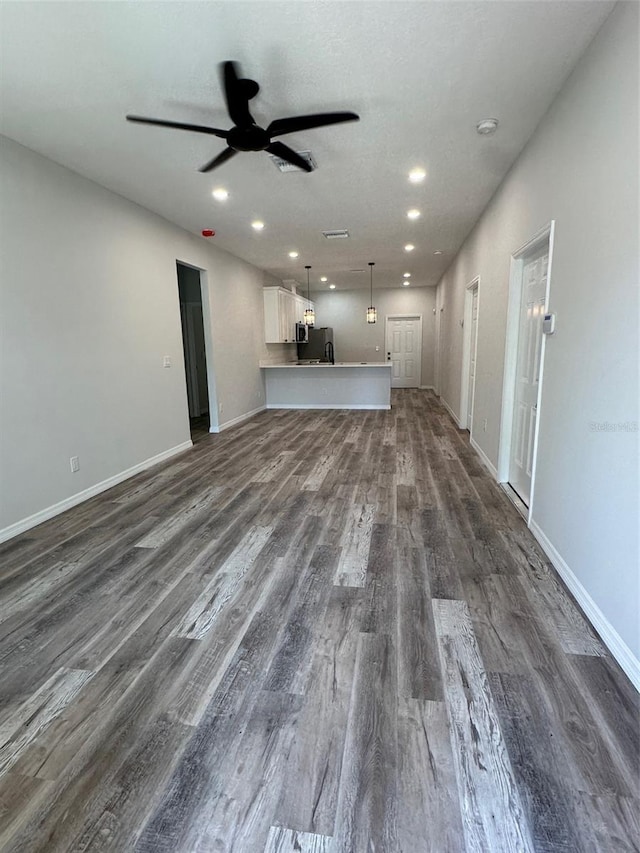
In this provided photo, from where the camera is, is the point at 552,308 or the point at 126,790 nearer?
the point at 126,790

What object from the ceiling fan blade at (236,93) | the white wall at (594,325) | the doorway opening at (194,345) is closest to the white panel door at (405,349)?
the doorway opening at (194,345)

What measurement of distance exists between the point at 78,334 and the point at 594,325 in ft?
12.0

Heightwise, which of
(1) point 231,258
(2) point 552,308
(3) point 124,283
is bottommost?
(2) point 552,308

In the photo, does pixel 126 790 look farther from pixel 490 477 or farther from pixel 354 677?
pixel 490 477

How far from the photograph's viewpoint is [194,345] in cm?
742

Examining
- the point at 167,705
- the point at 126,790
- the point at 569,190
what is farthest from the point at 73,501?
the point at 569,190

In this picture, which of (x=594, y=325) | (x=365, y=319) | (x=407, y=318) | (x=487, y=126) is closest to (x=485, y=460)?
(x=594, y=325)

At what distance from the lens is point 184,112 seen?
2.58 m

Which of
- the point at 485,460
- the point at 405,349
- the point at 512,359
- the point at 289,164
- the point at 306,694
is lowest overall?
the point at 306,694

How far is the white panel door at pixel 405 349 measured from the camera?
10.4 m

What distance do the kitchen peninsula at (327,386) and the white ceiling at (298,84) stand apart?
3738mm

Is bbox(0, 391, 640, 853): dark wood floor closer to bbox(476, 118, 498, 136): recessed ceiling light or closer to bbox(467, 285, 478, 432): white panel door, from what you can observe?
bbox(476, 118, 498, 136): recessed ceiling light

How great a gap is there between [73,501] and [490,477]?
12.1 feet

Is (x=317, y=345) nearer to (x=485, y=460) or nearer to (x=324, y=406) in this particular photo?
(x=324, y=406)
